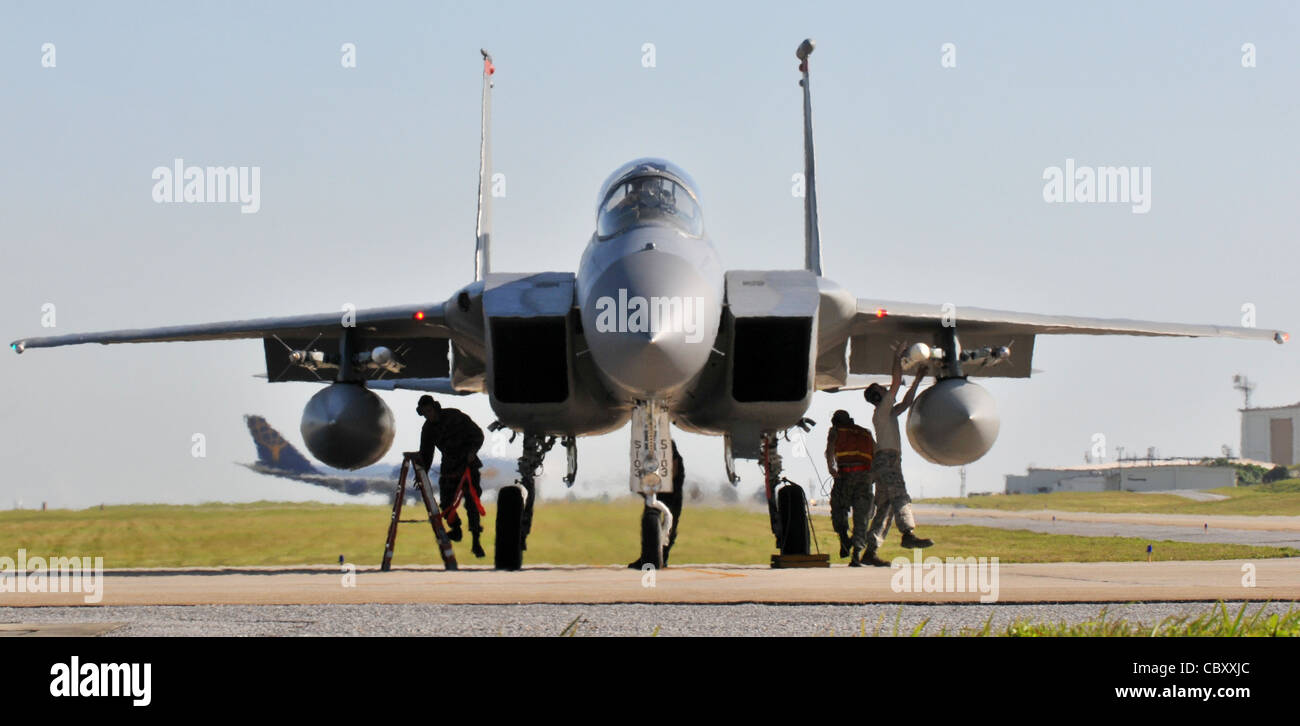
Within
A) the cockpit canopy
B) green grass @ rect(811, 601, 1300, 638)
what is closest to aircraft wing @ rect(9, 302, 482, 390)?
the cockpit canopy

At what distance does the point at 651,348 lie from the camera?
870 centimetres

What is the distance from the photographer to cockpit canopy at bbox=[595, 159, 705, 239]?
33.7ft

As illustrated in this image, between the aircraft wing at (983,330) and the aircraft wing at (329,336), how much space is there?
4.07 metres

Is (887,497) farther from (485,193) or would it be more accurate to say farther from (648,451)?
(485,193)

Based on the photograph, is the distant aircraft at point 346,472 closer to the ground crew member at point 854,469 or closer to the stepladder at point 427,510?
the stepladder at point 427,510

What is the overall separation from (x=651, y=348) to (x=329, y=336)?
6.07 meters

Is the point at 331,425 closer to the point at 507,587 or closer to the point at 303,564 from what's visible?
the point at 303,564

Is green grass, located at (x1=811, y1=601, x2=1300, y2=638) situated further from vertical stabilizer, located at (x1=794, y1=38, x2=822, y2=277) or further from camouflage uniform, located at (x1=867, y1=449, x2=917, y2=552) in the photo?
vertical stabilizer, located at (x1=794, y1=38, x2=822, y2=277)

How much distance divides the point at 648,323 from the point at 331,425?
4.50m

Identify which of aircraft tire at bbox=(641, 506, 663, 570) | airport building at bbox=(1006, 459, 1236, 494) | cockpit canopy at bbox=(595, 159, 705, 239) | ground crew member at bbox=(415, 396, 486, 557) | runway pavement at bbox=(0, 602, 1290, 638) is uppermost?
cockpit canopy at bbox=(595, 159, 705, 239)

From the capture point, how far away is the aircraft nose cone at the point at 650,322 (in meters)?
8.77

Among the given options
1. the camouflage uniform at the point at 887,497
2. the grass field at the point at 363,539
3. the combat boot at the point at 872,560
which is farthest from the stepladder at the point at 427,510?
the camouflage uniform at the point at 887,497

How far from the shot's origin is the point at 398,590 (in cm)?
676
